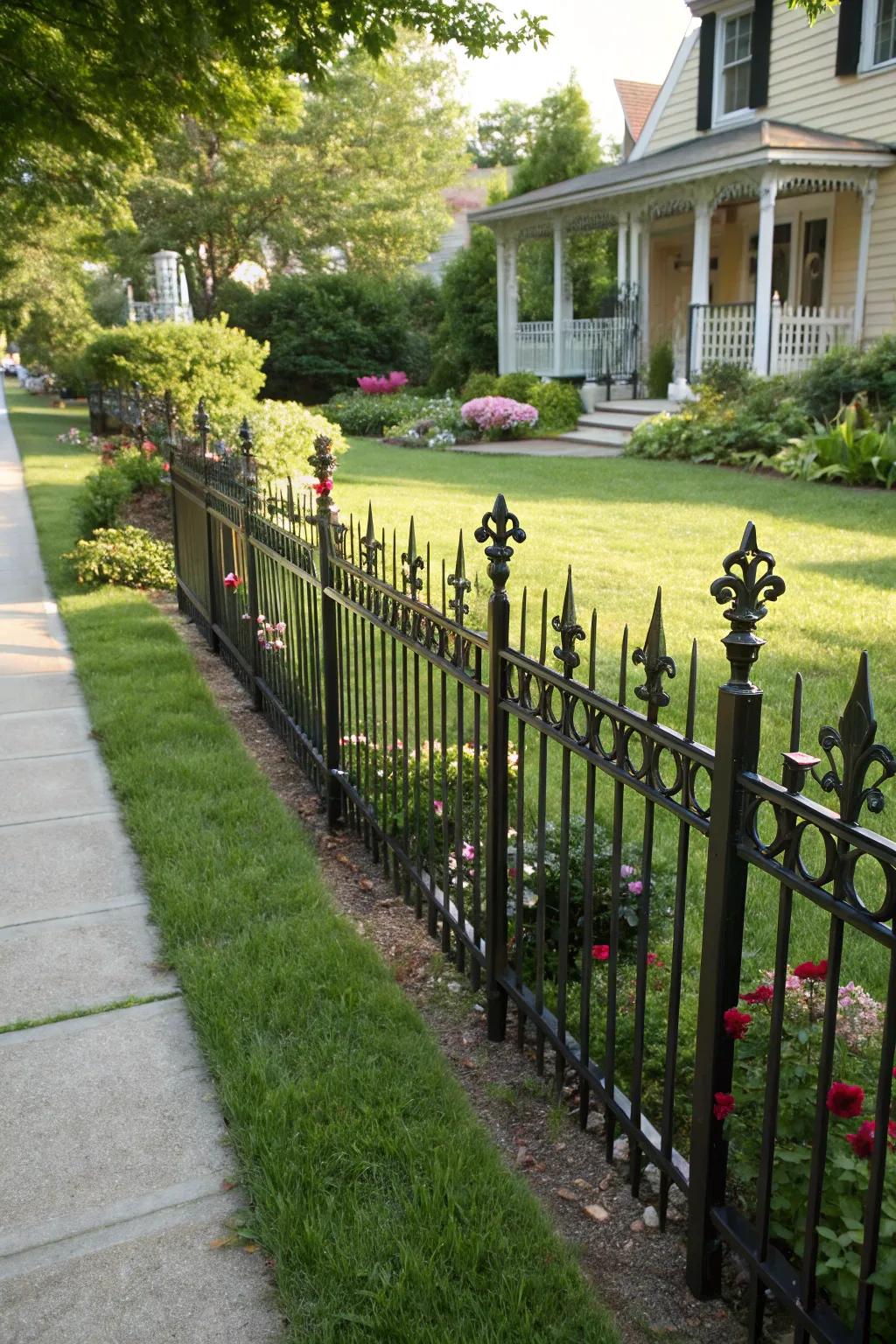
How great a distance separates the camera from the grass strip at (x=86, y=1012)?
11.2 feet

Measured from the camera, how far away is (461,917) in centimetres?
349

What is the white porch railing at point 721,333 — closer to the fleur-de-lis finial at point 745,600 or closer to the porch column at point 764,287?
the porch column at point 764,287

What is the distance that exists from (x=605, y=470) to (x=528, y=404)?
20.2ft

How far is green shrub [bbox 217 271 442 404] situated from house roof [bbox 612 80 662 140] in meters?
7.95

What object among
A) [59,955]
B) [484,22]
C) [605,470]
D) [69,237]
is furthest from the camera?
[69,237]

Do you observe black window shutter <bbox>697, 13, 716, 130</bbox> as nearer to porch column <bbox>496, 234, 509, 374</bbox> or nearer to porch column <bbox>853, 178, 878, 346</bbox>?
porch column <bbox>853, 178, 878, 346</bbox>

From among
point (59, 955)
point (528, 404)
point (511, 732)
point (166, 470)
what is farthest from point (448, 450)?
point (59, 955)

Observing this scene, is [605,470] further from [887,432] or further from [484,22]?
[484,22]

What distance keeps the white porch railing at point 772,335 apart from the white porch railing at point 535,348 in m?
4.45

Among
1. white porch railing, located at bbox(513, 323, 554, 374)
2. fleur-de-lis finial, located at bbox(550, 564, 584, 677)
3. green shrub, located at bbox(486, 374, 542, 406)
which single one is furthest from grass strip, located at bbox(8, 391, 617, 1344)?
white porch railing, located at bbox(513, 323, 554, 374)

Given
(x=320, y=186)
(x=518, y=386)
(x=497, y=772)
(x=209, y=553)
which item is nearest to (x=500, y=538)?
(x=497, y=772)

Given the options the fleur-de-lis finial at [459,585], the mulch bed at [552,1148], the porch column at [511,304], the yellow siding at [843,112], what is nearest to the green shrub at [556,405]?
the porch column at [511,304]

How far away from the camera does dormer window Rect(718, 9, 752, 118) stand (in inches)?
790

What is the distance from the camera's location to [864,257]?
18109 millimetres
